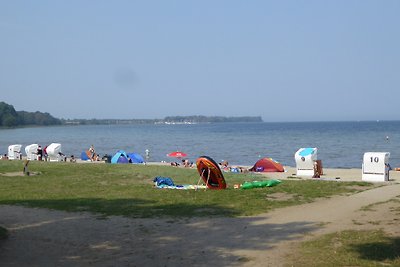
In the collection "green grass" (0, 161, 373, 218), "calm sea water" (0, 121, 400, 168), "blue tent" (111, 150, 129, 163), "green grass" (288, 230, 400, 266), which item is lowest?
"calm sea water" (0, 121, 400, 168)

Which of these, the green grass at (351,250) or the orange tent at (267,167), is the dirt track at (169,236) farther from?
the orange tent at (267,167)

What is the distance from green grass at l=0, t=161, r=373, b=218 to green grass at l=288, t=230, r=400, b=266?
133 inches

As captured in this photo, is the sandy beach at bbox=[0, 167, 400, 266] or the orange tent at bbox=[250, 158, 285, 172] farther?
the orange tent at bbox=[250, 158, 285, 172]

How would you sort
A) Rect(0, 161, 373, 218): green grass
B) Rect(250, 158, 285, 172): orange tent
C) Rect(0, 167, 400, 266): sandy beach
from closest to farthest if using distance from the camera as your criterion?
1. Rect(0, 167, 400, 266): sandy beach
2. Rect(0, 161, 373, 218): green grass
3. Rect(250, 158, 285, 172): orange tent

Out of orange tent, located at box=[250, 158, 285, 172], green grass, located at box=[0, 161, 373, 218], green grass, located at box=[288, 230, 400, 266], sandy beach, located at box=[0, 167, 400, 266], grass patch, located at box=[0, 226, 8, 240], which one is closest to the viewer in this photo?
green grass, located at box=[288, 230, 400, 266]

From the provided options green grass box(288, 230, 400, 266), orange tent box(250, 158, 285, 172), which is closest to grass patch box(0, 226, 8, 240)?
green grass box(288, 230, 400, 266)

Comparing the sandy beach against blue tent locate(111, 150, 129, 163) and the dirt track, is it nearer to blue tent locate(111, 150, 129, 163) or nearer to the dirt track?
the dirt track

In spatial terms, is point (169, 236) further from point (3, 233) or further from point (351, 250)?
point (351, 250)

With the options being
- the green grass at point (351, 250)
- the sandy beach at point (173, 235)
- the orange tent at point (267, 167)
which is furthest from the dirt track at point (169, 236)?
the orange tent at point (267, 167)

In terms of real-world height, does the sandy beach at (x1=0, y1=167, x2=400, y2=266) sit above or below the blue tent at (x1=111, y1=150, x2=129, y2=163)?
above

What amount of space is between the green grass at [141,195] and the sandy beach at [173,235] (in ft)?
2.60

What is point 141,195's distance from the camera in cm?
1599

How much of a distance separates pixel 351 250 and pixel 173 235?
141 inches

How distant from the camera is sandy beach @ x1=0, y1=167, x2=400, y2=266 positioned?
27.6 ft
